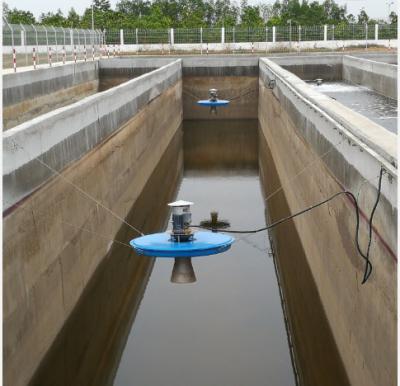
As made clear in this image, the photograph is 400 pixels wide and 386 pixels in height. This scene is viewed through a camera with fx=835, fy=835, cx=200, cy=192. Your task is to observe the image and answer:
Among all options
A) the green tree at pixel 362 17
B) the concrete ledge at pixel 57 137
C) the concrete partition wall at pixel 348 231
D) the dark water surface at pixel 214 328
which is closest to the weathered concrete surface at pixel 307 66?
the concrete ledge at pixel 57 137

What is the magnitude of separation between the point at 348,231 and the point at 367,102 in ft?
58.0

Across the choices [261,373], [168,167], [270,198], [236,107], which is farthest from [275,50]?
[261,373]

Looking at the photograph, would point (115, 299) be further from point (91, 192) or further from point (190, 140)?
point (190, 140)

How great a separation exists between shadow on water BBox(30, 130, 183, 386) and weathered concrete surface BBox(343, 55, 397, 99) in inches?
490

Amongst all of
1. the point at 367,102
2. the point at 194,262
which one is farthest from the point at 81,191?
the point at 367,102

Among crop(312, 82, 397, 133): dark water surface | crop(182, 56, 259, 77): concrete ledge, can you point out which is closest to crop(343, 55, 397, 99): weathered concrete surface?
crop(312, 82, 397, 133): dark water surface

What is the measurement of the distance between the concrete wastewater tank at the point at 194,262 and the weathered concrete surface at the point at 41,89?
4.13 meters

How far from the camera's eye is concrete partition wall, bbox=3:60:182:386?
30.8 feet

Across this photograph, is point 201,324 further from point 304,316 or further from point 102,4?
point 102,4

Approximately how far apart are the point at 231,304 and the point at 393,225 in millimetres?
5989

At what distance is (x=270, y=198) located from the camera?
21594 millimetres

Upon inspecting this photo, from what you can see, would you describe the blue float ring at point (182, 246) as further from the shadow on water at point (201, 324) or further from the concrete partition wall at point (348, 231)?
the shadow on water at point (201, 324)

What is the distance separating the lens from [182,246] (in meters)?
8.96

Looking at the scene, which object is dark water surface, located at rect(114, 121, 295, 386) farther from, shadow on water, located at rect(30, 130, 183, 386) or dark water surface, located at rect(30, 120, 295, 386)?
shadow on water, located at rect(30, 130, 183, 386)
